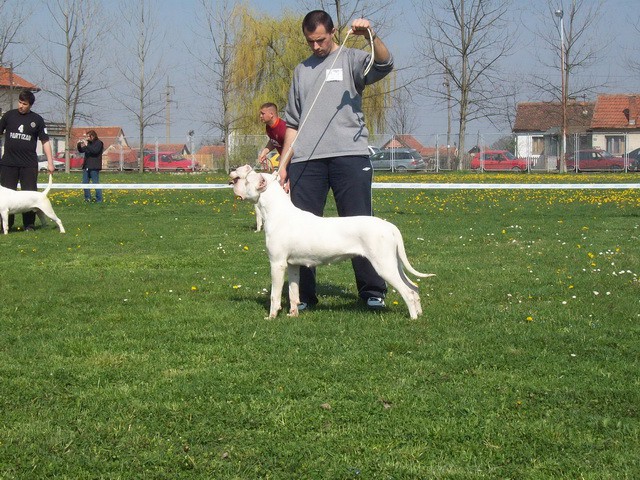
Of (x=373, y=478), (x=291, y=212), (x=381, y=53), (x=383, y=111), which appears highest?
(x=383, y=111)

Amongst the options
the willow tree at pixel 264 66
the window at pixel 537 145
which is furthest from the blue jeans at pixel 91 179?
the window at pixel 537 145

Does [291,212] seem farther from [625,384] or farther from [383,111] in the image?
[383,111]

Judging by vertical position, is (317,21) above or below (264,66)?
below

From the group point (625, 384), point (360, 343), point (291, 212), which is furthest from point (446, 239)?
point (625, 384)

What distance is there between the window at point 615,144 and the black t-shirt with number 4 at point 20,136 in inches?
2006

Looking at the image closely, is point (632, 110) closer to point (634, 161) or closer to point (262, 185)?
point (634, 161)

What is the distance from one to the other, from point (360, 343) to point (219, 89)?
4188cm

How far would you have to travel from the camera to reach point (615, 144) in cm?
5875

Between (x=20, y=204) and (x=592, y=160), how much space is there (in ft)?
137

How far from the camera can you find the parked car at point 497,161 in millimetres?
50094

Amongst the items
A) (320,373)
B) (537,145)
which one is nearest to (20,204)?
(320,373)

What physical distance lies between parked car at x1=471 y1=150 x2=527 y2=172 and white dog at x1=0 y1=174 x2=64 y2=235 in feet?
128

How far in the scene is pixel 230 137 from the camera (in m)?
47.0

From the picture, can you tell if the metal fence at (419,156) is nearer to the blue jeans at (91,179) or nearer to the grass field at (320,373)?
the blue jeans at (91,179)
